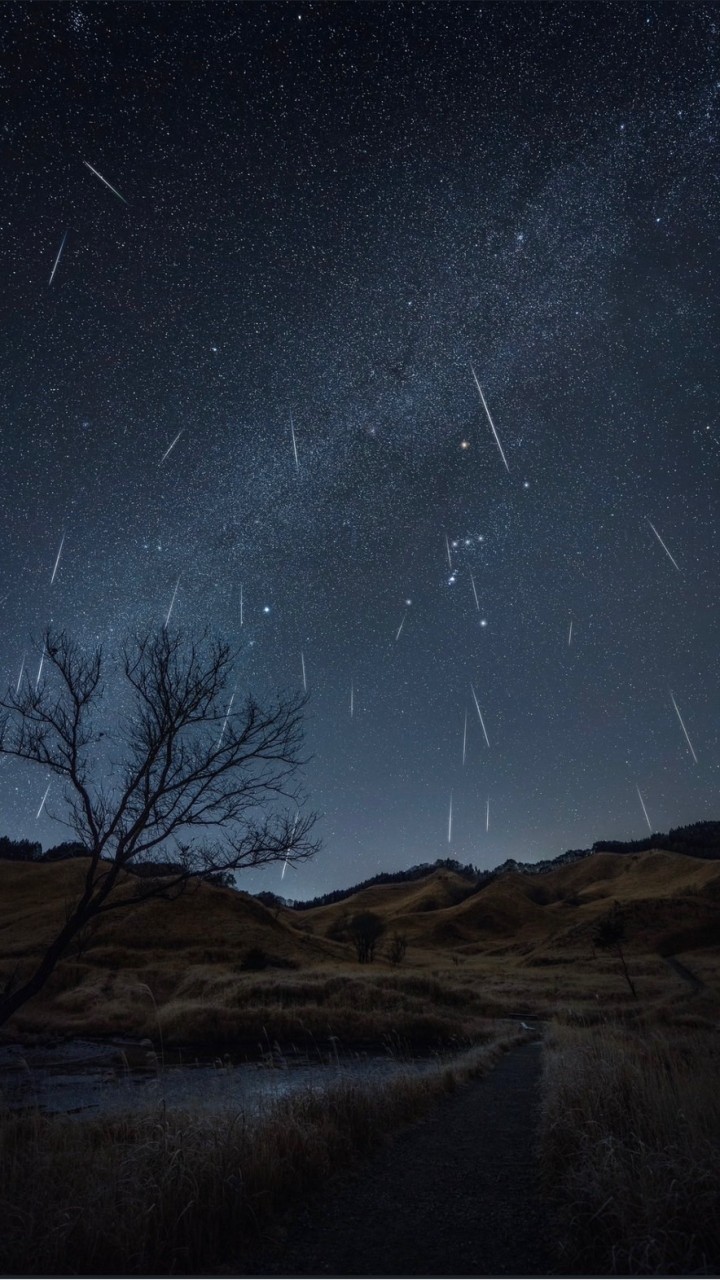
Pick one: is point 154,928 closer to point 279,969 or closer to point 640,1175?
point 279,969

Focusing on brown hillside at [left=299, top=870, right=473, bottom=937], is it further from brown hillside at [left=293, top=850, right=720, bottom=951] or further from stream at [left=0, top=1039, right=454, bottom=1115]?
stream at [left=0, top=1039, right=454, bottom=1115]

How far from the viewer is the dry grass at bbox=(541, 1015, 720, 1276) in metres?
4.09

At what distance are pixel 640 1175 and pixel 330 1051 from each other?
2231 cm

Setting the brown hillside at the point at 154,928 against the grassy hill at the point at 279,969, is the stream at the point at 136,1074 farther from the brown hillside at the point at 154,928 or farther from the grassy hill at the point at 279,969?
the brown hillside at the point at 154,928

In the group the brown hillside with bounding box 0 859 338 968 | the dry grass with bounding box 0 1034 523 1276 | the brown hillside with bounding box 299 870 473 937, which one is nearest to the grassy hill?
the brown hillside with bounding box 0 859 338 968

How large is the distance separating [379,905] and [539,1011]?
142055 mm

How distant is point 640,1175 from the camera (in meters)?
4.52

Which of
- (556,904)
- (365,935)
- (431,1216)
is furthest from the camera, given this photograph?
(556,904)

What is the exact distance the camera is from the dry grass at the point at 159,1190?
4.47m

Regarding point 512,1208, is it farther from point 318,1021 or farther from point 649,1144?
point 318,1021

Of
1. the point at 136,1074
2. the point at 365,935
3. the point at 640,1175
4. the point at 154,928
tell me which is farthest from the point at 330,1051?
the point at 365,935

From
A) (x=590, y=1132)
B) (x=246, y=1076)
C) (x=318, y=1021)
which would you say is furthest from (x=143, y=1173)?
(x=318, y=1021)

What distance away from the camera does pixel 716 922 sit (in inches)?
2963

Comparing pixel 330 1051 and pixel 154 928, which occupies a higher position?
pixel 154 928
